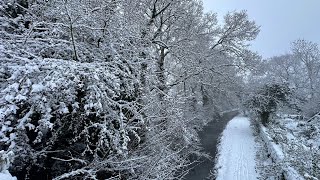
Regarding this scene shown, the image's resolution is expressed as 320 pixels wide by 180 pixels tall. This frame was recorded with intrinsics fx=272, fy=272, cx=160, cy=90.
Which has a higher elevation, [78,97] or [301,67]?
[301,67]

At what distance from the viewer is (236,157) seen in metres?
12.9

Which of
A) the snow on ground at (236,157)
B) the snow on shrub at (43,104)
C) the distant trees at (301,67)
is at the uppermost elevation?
the distant trees at (301,67)

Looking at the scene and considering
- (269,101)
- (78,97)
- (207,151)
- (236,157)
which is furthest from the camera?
(269,101)

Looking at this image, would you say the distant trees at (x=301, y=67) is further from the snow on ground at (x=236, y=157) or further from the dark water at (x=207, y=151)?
the snow on ground at (x=236, y=157)

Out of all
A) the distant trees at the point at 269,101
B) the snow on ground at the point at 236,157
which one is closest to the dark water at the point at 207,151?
the snow on ground at the point at 236,157

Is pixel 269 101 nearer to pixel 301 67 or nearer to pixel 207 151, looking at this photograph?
pixel 207 151

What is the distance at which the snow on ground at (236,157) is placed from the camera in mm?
10539

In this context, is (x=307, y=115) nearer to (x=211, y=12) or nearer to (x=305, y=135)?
(x=305, y=135)

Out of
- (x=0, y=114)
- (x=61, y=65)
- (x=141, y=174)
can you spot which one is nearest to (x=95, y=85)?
(x=61, y=65)

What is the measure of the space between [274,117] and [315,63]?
25.2 m

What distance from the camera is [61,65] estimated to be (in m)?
3.89

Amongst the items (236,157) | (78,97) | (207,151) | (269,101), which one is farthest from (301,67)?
(78,97)

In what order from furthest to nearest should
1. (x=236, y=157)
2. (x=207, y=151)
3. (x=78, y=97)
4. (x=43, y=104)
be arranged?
(x=207, y=151) < (x=236, y=157) < (x=78, y=97) < (x=43, y=104)

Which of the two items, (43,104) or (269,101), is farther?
(269,101)
